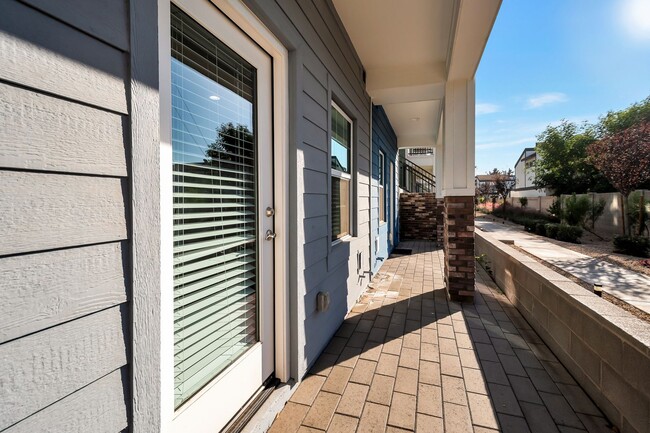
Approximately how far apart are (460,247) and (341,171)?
1.70 m

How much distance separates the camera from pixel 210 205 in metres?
1.33

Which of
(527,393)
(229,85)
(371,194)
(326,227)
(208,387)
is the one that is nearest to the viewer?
(208,387)

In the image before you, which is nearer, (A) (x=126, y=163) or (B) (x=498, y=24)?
(A) (x=126, y=163)

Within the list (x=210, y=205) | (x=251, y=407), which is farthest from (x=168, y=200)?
(x=251, y=407)

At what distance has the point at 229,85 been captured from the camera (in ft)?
4.75

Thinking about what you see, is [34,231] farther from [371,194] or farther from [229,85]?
[371,194]

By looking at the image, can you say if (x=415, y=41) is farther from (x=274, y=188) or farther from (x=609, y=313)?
(x=609, y=313)

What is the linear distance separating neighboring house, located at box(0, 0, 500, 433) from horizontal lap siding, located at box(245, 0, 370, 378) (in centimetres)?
2

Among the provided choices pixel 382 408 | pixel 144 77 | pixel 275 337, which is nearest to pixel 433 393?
pixel 382 408

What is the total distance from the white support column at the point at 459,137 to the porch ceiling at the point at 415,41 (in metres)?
0.16

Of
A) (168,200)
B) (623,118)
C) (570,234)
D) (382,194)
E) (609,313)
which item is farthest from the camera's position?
(623,118)

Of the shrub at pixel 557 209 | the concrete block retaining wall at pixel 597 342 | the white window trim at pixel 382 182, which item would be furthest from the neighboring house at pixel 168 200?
the shrub at pixel 557 209

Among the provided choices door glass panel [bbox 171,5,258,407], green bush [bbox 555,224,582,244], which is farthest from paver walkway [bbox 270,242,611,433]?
green bush [bbox 555,224,582,244]

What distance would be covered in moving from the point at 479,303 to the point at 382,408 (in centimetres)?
225
